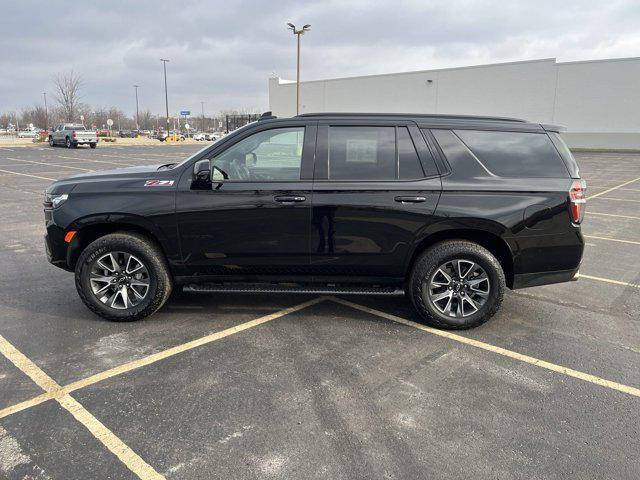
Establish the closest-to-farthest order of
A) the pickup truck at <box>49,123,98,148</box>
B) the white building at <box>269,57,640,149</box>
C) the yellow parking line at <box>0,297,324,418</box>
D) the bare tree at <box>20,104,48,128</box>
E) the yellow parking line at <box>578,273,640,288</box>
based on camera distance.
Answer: the yellow parking line at <box>0,297,324,418</box>, the yellow parking line at <box>578,273,640,288</box>, the pickup truck at <box>49,123,98,148</box>, the white building at <box>269,57,640,149</box>, the bare tree at <box>20,104,48,128</box>

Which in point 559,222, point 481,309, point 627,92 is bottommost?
point 481,309

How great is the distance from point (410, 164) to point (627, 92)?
45.8 m

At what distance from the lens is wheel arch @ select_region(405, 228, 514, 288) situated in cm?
428

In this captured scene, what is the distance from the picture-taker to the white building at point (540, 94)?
1609 inches

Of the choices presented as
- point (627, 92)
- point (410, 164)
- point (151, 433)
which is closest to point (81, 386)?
point (151, 433)

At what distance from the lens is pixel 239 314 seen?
4.61 meters

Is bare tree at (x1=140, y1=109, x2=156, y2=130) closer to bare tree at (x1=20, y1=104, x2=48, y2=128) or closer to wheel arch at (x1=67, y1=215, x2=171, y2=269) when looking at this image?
bare tree at (x1=20, y1=104, x2=48, y2=128)

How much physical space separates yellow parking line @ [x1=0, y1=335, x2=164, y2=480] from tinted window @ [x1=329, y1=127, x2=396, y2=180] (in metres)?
2.58

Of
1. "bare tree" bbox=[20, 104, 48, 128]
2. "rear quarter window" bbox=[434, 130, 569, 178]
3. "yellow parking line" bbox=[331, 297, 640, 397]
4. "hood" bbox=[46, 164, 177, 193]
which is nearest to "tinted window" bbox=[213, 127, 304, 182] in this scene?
"hood" bbox=[46, 164, 177, 193]

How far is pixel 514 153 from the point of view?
4.30 m

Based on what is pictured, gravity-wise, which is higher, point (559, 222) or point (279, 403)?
point (559, 222)

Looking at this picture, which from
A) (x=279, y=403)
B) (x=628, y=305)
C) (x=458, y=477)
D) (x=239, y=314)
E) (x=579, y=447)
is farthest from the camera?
(x=628, y=305)

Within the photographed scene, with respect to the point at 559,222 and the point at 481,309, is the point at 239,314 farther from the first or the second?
the point at 559,222

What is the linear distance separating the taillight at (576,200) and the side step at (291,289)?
1657 mm
